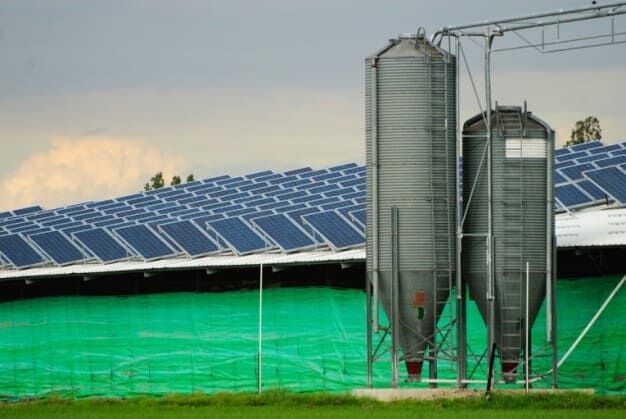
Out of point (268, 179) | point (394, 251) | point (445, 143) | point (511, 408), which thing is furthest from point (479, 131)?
point (268, 179)

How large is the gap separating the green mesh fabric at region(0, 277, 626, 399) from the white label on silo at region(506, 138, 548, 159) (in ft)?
10.4

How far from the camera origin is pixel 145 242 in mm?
45031

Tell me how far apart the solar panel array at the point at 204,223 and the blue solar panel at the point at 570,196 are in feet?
15.2

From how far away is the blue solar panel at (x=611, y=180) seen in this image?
4000cm

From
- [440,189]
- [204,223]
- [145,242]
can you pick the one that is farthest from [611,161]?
[145,242]

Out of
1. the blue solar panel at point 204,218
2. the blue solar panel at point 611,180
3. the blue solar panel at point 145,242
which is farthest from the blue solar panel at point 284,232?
the blue solar panel at point 611,180

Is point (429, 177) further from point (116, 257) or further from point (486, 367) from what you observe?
point (116, 257)

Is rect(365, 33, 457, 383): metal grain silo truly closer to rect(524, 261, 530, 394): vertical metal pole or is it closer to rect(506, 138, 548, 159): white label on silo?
rect(506, 138, 548, 159): white label on silo

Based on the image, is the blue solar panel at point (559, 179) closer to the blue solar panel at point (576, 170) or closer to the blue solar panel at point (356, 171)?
the blue solar panel at point (576, 170)

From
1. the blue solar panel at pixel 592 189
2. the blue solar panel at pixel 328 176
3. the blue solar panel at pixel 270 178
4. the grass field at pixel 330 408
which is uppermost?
the blue solar panel at pixel 270 178

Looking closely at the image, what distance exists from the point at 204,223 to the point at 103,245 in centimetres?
275

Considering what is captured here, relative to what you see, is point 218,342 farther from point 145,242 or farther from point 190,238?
point 145,242

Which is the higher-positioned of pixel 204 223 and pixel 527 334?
pixel 204 223

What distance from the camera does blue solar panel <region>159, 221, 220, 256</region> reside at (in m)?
44.0
